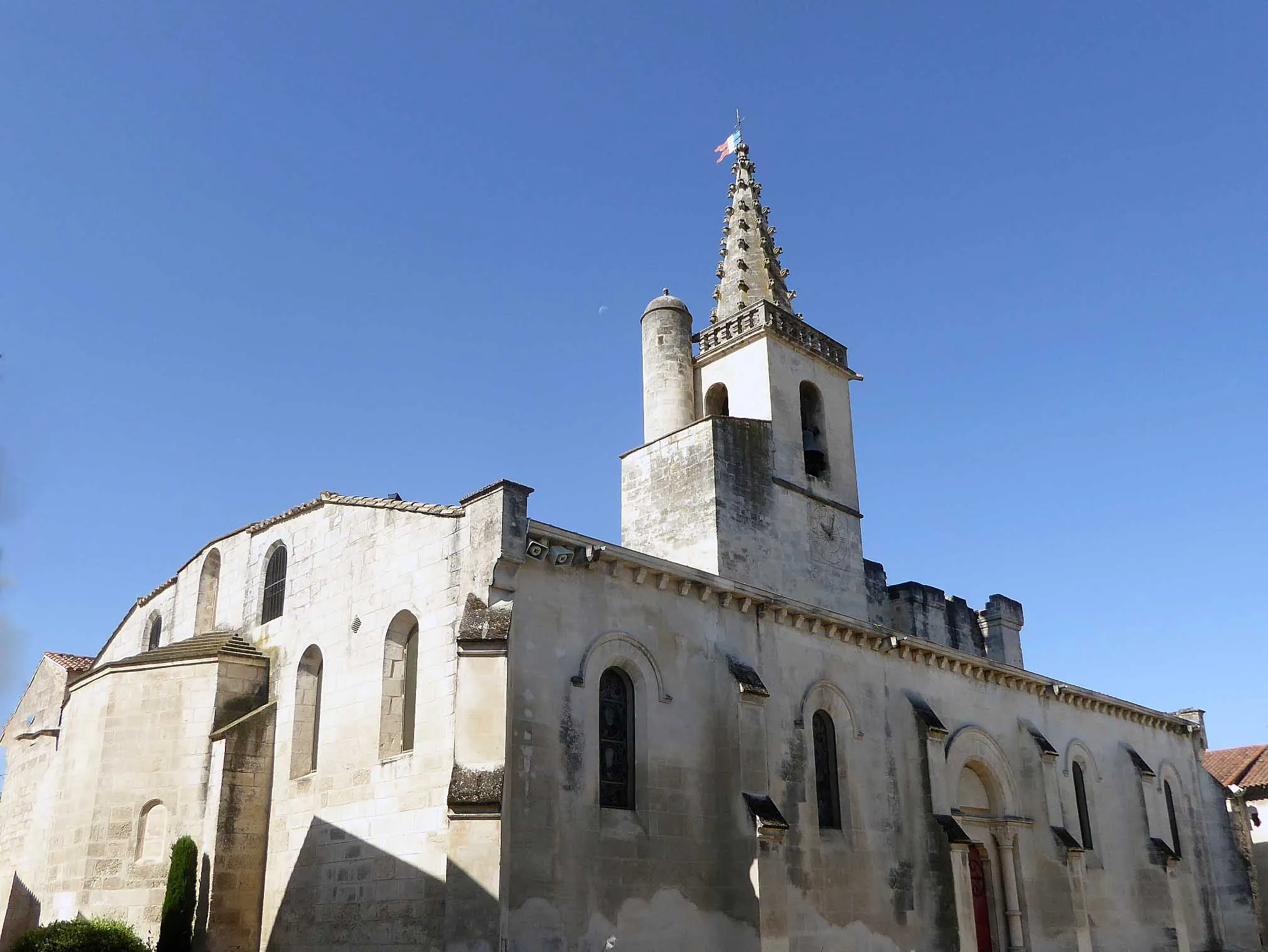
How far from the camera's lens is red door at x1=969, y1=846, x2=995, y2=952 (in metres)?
26.0

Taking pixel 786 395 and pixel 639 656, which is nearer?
pixel 639 656

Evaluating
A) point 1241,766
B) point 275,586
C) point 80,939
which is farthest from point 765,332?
point 1241,766

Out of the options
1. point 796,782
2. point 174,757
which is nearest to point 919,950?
point 796,782

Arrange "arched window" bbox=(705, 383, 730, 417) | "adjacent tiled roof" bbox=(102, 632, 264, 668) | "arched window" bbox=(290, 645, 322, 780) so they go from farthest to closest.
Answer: "arched window" bbox=(705, 383, 730, 417)
"adjacent tiled roof" bbox=(102, 632, 264, 668)
"arched window" bbox=(290, 645, 322, 780)

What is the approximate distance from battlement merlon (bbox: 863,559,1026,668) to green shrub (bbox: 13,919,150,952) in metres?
19.6

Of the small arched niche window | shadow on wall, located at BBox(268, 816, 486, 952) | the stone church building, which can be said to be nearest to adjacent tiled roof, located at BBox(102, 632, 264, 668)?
the stone church building

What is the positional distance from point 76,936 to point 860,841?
1440 centimetres

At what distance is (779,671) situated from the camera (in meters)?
22.4

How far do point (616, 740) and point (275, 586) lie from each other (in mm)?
8343

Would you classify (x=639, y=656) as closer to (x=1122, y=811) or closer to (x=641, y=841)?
(x=641, y=841)

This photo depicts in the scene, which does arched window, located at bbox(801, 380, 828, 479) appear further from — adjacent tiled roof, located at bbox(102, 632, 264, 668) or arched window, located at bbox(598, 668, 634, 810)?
adjacent tiled roof, located at bbox(102, 632, 264, 668)

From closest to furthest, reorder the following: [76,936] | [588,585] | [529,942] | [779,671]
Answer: [529,942] → [76,936] → [588,585] → [779,671]

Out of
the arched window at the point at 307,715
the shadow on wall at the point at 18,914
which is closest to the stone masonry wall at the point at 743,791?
the arched window at the point at 307,715

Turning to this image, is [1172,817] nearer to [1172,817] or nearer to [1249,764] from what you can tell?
[1172,817]
